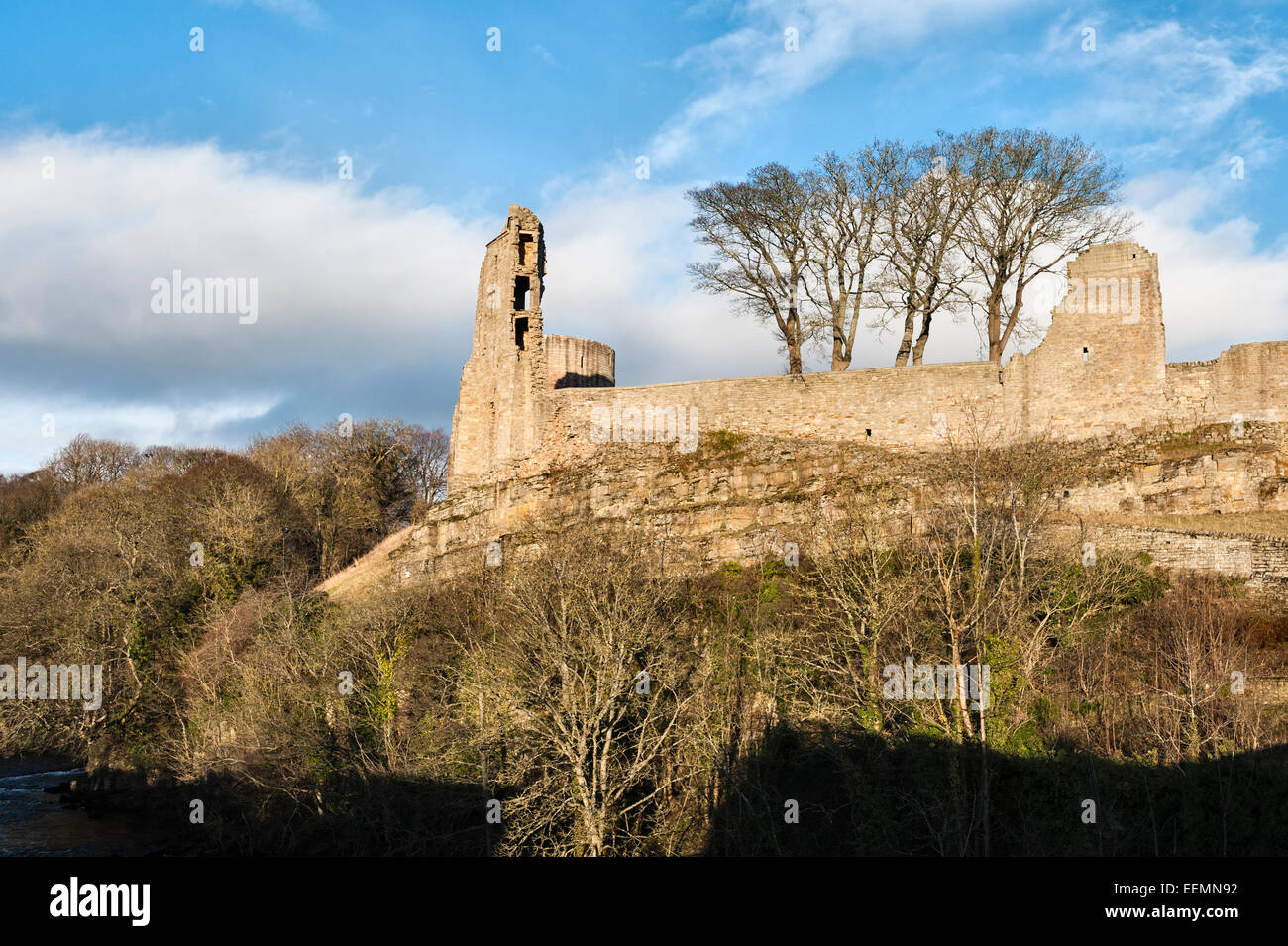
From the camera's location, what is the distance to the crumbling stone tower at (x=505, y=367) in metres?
33.8

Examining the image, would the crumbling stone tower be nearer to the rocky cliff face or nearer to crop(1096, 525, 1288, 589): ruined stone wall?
the rocky cliff face

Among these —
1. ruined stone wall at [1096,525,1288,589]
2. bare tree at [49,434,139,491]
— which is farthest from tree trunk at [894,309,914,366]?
bare tree at [49,434,139,491]

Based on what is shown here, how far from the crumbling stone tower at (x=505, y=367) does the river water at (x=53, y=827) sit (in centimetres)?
1423

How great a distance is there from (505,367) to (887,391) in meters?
12.7

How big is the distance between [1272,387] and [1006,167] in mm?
10879

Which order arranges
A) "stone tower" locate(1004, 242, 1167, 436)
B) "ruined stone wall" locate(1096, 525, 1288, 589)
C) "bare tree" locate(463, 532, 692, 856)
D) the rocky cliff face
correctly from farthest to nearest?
1. "stone tower" locate(1004, 242, 1167, 436)
2. the rocky cliff face
3. "ruined stone wall" locate(1096, 525, 1288, 589)
4. "bare tree" locate(463, 532, 692, 856)

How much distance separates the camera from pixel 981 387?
91.4 ft

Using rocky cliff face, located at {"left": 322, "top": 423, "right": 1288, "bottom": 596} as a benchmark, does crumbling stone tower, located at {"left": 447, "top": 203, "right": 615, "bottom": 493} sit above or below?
above

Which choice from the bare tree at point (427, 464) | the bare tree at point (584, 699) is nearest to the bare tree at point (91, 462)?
the bare tree at point (427, 464)

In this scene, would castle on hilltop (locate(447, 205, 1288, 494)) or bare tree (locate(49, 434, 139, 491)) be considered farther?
bare tree (locate(49, 434, 139, 491))

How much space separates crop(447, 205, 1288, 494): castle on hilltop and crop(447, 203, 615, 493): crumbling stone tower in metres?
0.05

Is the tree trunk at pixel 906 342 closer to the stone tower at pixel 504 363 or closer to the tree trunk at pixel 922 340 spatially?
the tree trunk at pixel 922 340

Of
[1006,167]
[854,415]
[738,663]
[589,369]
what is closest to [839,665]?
[738,663]

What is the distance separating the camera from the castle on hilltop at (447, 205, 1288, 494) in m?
25.6
